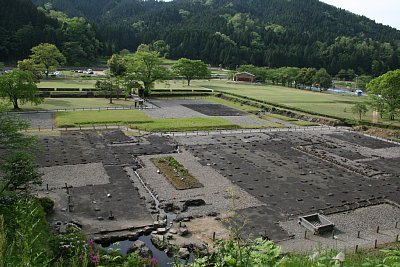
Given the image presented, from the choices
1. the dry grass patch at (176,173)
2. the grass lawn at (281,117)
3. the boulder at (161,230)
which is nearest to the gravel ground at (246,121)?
the grass lawn at (281,117)

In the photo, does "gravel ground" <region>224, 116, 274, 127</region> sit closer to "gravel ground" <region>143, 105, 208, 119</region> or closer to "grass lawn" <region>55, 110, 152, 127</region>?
"gravel ground" <region>143, 105, 208, 119</region>

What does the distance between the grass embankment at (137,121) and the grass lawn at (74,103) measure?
5.51m

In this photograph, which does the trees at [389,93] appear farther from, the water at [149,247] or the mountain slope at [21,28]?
the mountain slope at [21,28]

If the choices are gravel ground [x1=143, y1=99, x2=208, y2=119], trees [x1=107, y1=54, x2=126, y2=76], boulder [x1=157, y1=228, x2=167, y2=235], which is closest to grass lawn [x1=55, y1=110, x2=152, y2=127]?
gravel ground [x1=143, y1=99, x2=208, y2=119]

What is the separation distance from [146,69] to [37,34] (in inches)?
1935

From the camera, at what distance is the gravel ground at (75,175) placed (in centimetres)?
2667

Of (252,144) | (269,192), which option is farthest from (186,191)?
(252,144)

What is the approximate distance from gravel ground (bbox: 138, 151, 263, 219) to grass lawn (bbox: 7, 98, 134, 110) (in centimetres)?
3040

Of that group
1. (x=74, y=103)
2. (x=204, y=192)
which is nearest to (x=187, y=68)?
(x=74, y=103)

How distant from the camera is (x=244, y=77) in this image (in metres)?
109

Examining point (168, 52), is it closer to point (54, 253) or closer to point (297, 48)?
point (297, 48)

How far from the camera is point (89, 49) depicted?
370ft

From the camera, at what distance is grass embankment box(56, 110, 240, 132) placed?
45.3 metres

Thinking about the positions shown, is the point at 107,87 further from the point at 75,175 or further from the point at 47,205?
the point at 47,205
